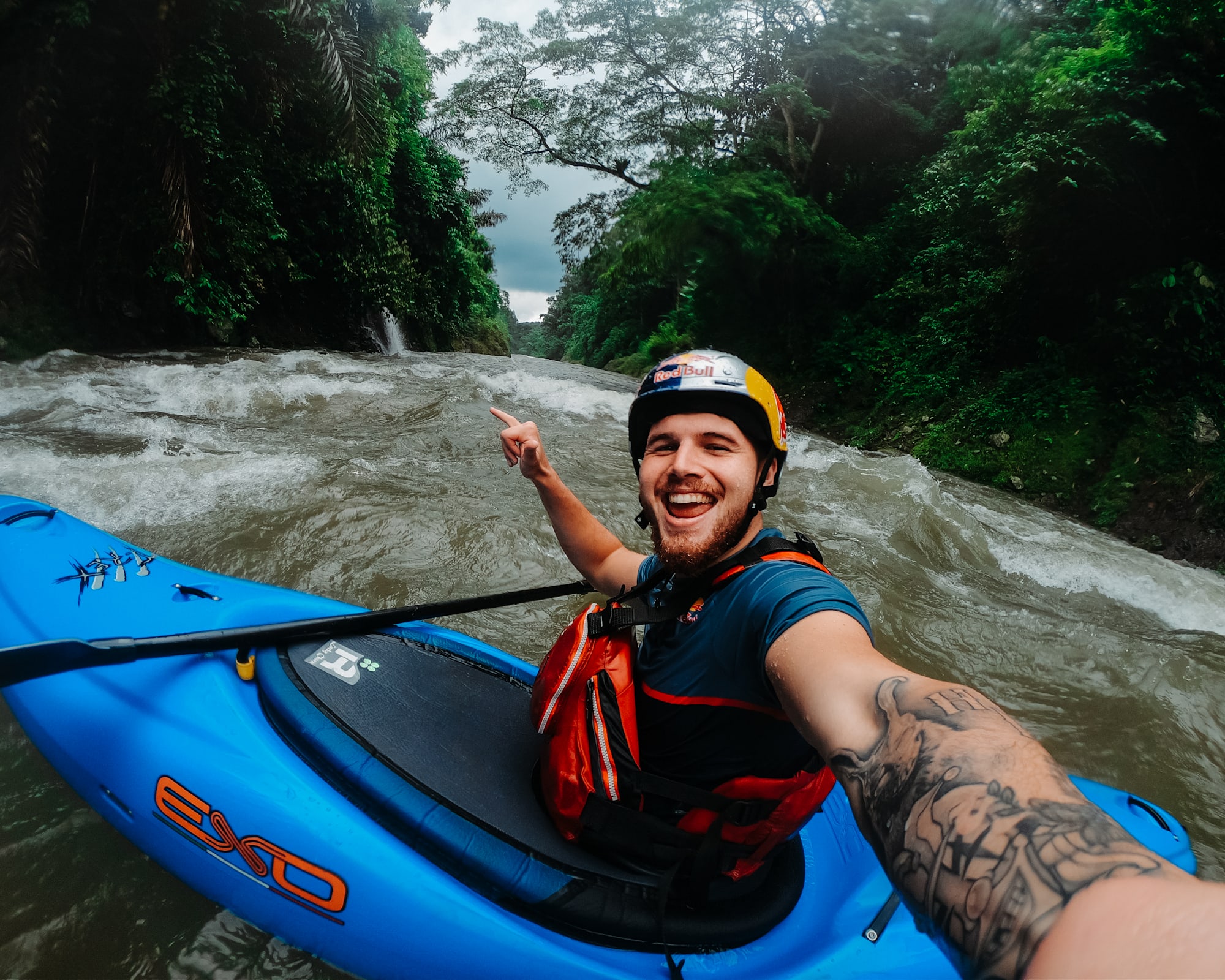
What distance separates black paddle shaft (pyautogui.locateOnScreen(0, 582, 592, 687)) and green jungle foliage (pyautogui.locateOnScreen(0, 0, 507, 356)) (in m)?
8.22

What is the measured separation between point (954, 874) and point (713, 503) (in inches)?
30.7

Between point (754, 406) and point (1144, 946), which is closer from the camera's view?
point (1144, 946)

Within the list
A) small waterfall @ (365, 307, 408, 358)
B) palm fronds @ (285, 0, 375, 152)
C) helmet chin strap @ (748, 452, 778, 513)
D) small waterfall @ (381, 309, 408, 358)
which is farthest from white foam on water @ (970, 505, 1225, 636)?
small waterfall @ (381, 309, 408, 358)

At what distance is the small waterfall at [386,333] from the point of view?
47.5 ft

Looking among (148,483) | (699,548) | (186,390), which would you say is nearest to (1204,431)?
(699,548)

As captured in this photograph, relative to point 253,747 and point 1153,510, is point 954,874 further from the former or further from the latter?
point 1153,510

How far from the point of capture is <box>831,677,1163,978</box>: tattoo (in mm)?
575

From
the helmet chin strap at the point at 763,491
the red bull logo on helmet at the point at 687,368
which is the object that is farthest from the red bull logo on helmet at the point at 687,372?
the helmet chin strap at the point at 763,491

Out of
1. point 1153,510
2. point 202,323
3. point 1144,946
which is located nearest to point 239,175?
point 202,323

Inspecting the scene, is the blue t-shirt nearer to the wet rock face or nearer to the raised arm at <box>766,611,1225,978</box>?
the raised arm at <box>766,611,1225,978</box>

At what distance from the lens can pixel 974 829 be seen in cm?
65

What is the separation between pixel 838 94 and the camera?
1324cm

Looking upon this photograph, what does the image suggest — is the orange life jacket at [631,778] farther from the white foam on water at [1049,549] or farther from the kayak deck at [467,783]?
the white foam on water at [1049,549]

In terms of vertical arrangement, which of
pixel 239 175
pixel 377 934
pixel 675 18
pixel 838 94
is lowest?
pixel 377 934
